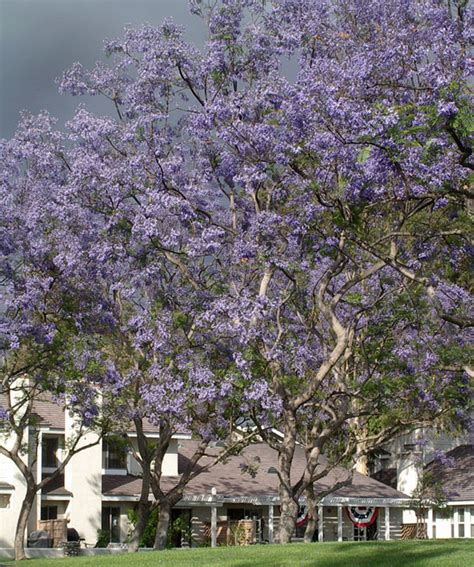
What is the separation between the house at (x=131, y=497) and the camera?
3912 cm

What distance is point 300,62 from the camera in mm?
23344

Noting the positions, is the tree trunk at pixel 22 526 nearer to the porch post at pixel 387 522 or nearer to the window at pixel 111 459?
the window at pixel 111 459

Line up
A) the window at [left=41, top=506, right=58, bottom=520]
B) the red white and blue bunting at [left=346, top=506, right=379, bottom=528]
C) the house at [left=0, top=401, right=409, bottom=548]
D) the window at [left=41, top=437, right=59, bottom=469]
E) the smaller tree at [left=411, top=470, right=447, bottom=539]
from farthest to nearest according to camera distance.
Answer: the red white and blue bunting at [left=346, top=506, right=379, bottom=528] < the window at [left=41, top=437, right=59, bottom=469] < the window at [left=41, top=506, right=58, bottom=520] < the house at [left=0, top=401, right=409, bottom=548] < the smaller tree at [left=411, top=470, right=447, bottom=539]

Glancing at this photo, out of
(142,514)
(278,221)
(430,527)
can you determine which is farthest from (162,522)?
(430,527)

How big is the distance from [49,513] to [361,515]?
1260 cm

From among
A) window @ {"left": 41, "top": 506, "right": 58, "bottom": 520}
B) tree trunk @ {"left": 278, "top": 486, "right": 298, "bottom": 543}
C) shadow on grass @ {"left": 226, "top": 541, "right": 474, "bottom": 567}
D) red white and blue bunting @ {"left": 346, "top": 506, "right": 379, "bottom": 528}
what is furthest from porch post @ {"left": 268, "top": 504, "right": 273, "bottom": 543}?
shadow on grass @ {"left": 226, "top": 541, "right": 474, "bottom": 567}

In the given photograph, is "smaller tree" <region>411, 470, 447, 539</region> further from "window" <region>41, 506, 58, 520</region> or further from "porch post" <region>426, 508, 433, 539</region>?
"window" <region>41, 506, 58, 520</region>

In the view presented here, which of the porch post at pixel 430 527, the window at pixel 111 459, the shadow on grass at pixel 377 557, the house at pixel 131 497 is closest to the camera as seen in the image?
the shadow on grass at pixel 377 557

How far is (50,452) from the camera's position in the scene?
4116 centimetres

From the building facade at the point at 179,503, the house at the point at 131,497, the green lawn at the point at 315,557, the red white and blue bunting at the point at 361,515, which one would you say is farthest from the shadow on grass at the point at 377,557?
the red white and blue bunting at the point at 361,515

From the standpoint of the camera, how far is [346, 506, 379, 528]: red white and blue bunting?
43344 mm

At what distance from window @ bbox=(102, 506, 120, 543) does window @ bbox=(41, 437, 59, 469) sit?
8.73 ft

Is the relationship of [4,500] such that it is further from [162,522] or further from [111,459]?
[162,522]

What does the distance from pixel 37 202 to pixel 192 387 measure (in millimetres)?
5672
